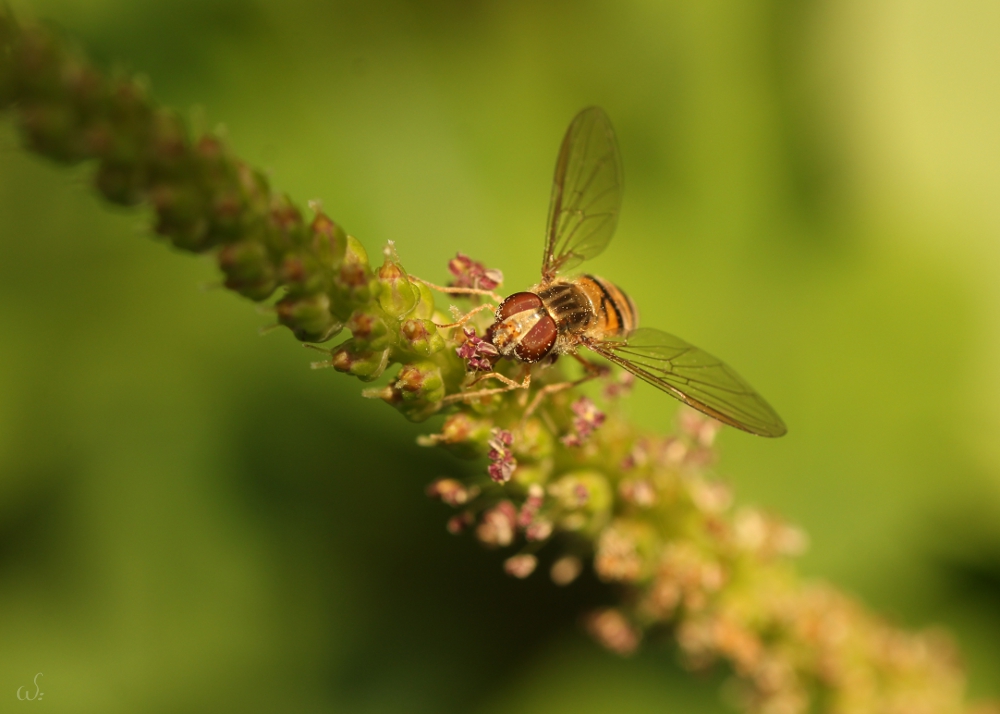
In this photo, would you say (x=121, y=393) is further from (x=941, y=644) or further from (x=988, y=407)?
(x=988, y=407)

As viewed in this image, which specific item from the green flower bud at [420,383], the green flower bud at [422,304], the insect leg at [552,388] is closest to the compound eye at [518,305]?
the insect leg at [552,388]

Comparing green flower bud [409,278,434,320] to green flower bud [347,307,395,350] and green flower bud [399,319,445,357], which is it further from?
green flower bud [347,307,395,350]

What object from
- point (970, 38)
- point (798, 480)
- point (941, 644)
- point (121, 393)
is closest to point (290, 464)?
point (121, 393)

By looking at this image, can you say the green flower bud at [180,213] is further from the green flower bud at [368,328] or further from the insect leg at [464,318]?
the insect leg at [464,318]

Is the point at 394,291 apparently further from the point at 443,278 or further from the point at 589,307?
the point at 443,278

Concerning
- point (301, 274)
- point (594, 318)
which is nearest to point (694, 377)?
point (594, 318)

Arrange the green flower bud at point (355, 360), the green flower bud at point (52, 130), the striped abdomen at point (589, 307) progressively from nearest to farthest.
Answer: the green flower bud at point (52, 130) < the green flower bud at point (355, 360) < the striped abdomen at point (589, 307)

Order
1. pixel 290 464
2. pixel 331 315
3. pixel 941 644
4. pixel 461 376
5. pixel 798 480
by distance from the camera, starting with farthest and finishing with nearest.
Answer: pixel 798 480 → pixel 290 464 → pixel 941 644 → pixel 461 376 → pixel 331 315
